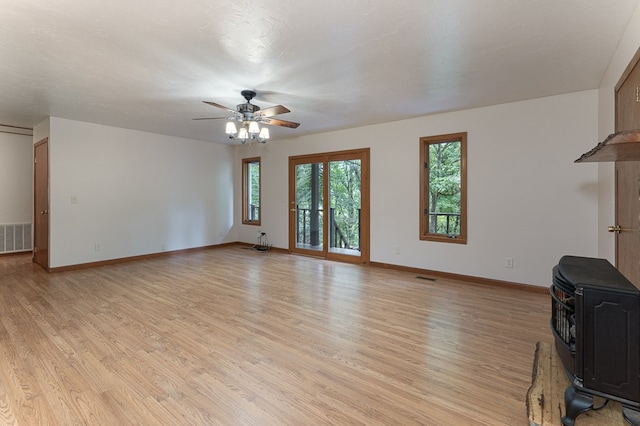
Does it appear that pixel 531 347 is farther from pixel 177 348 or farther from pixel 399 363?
pixel 177 348

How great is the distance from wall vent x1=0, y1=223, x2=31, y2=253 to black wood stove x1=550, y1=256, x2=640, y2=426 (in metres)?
8.51

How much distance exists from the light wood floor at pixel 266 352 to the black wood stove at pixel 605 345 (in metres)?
0.40

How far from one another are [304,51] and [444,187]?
3.09 meters

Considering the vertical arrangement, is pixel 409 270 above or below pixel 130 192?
below

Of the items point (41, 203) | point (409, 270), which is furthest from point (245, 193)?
point (409, 270)

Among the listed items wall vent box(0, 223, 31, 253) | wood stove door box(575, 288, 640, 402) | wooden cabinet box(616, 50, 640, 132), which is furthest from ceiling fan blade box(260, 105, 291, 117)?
wall vent box(0, 223, 31, 253)

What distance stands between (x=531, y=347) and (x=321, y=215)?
416 centimetres

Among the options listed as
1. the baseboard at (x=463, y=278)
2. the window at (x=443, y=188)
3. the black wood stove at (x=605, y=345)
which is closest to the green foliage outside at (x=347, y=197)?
the baseboard at (x=463, y=278)

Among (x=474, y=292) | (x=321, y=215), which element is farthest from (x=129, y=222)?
(x=474, y=292)

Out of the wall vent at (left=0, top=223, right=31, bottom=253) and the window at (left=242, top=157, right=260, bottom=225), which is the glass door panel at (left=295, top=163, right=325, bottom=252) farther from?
the wall vent at (left=0, top=223, right=31, bottom=253)

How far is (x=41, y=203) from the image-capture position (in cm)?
531

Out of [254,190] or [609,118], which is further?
[254,190]

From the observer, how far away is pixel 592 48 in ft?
8.41

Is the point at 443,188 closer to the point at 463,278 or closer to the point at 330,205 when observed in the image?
the point at 463,278
